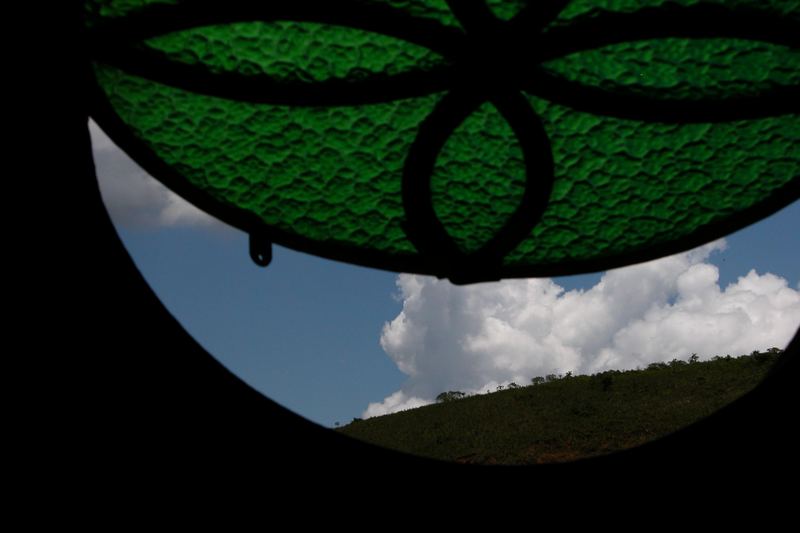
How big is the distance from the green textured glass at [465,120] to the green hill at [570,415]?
8.12 m

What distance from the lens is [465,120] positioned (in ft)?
6.31

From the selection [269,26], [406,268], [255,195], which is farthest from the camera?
[406,268]

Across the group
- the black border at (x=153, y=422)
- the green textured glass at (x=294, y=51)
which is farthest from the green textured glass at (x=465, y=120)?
the black border at (x=153, y=422)

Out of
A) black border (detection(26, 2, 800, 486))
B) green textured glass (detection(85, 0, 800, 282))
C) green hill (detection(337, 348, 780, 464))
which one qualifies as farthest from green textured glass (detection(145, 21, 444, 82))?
green hill (detection(337, 348, 780, 464))

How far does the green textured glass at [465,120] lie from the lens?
1681 mm

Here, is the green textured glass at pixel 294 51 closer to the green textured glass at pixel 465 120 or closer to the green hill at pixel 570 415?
the green textured glass at pixel 465 120

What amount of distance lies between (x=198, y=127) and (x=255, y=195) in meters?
0.25

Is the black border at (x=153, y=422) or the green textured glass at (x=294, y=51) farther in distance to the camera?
the green textured glass at (x=294, y=51)

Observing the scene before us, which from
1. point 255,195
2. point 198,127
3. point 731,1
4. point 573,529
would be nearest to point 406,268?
point 255,195

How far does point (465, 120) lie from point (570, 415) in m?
10.6

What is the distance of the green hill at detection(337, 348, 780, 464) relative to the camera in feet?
35.4

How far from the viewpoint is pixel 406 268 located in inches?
91.1

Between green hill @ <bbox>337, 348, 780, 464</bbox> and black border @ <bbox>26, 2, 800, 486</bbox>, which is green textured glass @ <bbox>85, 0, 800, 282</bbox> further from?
green hill @ <bbox>337, 348, 780, 464</bbox>

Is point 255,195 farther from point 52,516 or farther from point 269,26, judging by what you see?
point 52,516
